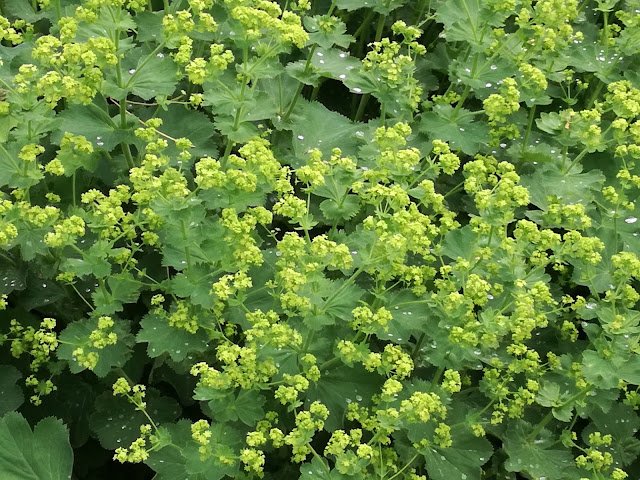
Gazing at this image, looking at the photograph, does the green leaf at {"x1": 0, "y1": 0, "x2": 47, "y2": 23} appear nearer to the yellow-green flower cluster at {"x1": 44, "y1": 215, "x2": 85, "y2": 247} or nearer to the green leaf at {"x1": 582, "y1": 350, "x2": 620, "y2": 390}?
the yellow-green flower cluster at {"x1": 44, "y1": 215, "x2": 85, "y2": 247}

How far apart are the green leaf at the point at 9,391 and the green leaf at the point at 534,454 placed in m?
2.06

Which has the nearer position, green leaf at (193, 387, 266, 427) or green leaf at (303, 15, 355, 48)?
green leaf at (193, 387, 266, 427)

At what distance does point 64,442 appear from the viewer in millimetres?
2930

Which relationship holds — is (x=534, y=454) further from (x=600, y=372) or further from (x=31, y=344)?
(x=31, y=344)

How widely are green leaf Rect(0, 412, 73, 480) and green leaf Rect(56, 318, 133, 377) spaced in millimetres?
334

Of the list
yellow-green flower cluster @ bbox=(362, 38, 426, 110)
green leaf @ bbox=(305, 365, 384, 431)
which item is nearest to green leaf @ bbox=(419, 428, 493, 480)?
green leaf @ bbox=(305, 365, 384, 431)

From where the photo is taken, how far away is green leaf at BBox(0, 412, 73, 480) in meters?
2.88

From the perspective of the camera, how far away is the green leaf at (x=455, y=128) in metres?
3.40

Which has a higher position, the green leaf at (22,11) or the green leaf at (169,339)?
the green leaf at (22,11)

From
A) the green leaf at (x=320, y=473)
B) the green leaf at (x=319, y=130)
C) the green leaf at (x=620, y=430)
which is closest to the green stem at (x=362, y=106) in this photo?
the green leaf at (x=319, y=130)

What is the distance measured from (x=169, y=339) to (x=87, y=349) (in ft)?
1.01

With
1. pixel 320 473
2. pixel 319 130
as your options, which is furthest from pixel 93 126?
pixel 320 473

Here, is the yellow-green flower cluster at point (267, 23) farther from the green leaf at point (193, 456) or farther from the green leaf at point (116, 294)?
the green leaf at point (193, 456)

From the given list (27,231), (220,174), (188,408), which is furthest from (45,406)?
(220,174)
